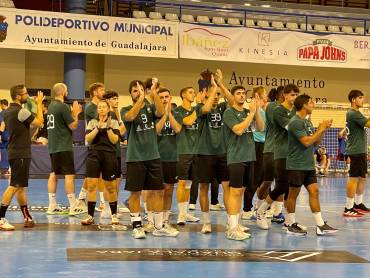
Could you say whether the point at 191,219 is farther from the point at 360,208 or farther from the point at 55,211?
the point at 360,208

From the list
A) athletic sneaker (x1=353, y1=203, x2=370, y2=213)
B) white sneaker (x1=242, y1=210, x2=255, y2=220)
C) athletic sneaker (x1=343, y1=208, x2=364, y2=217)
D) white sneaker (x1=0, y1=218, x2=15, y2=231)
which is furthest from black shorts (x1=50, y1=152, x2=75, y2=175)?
athletic sneaker (x1=353, y1=203, x2=370, y2=213)

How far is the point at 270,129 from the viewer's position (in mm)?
9773

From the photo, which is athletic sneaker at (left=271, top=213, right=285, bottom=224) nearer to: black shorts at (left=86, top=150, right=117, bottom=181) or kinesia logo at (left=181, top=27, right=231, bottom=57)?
black shorts at (left=86, top=150, right=117, bottom=181)

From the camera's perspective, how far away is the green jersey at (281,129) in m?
9.22

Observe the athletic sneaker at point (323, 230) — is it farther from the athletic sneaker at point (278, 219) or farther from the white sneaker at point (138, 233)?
the white sneaker at point (138, 233)

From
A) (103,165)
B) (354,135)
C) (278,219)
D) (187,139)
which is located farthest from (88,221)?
(354,135)

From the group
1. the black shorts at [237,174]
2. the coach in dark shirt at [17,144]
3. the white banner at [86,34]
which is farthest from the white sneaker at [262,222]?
the white banner at [86,34]

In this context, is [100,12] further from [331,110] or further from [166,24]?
[331,110]

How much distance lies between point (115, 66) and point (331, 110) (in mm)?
8318

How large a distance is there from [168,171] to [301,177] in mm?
1843

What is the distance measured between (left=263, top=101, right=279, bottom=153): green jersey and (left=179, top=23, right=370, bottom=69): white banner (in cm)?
1125

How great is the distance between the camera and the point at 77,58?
2064 centimetres

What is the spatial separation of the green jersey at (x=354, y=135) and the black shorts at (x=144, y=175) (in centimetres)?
394

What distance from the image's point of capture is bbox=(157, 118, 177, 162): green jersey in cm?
904
